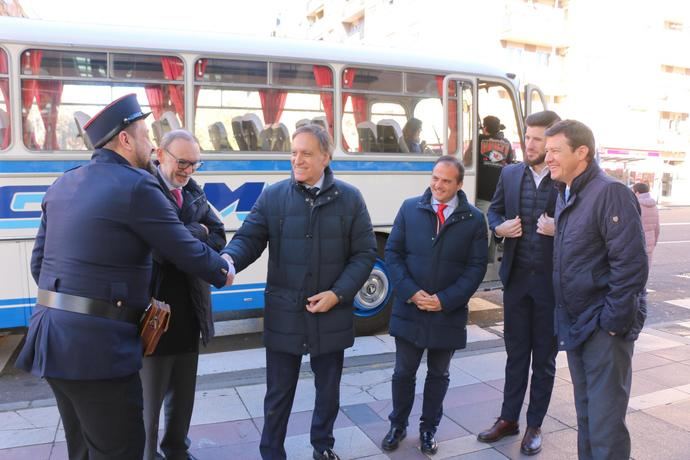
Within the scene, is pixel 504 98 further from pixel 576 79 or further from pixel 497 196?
pixel 576 79

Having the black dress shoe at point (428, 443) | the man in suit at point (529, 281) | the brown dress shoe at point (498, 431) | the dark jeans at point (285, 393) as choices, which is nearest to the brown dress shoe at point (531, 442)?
the man in suit at point (529, 281)

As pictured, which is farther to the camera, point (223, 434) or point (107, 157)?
point (223, 434)

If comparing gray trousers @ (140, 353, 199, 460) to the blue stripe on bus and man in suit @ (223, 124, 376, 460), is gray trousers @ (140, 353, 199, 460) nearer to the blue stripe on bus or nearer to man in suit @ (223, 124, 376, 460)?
man in suit @ (223, 124, 376, 460)

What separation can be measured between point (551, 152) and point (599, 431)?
1448 mm

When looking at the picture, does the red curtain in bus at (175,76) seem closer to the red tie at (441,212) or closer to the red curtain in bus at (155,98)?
the red curtain in bus at (155,98)

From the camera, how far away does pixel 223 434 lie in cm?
359

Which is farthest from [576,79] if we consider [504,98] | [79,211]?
[79,211]

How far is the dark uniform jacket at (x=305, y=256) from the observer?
294 centimetres

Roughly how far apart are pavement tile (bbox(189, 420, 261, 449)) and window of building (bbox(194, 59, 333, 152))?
9.13ft

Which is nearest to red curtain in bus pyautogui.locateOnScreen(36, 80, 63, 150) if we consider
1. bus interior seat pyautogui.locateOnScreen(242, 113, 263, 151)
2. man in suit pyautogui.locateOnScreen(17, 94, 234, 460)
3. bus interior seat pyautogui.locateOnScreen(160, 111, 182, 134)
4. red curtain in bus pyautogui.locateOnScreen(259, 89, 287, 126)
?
bus interior seat pyautogui.locateOnScreen(160, 111, 182, 134)

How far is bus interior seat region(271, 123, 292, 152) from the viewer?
566 cm

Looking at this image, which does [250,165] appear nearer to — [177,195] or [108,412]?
[177,195]

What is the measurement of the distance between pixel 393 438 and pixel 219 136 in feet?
11.2

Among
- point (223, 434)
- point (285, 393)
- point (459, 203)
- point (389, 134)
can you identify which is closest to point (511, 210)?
point (459, 203)
